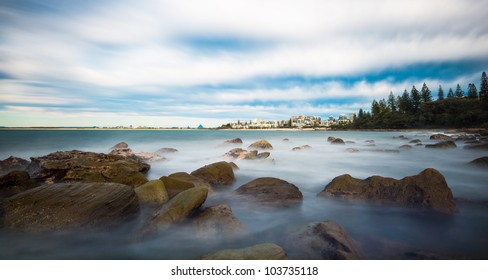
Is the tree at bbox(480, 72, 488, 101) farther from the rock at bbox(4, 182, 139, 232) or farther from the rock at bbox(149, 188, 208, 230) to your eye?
the rock at bbox(4, 182, 139, 232)

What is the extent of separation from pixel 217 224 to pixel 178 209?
45cm

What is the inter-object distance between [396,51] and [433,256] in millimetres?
2710

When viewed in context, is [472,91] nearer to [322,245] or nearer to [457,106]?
[457,106]

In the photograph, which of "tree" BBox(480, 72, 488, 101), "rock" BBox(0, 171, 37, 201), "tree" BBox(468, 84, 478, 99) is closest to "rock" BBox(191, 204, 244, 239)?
"rock" BBox(0, 171, 37, 201)

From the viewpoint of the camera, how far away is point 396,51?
335 cm

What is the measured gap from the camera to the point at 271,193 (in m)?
3.38

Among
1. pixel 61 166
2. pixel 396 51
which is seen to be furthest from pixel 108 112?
pixel 396 51

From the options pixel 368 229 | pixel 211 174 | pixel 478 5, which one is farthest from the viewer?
pixel 211 174

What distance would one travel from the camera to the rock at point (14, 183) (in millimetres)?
3137

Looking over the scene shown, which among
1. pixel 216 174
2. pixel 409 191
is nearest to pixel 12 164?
pixel 216 174

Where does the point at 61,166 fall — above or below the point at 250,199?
above

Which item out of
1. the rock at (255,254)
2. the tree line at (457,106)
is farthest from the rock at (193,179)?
the tree line at (457,106)
